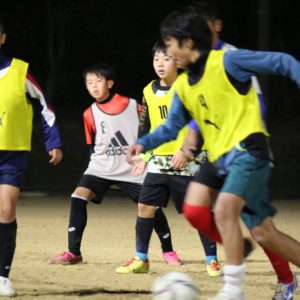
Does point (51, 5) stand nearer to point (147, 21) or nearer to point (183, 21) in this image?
point (147, 21)

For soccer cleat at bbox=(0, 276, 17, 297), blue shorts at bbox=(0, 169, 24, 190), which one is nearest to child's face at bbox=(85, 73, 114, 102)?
blue shorts at bbox=(0, 169, 24, 190)

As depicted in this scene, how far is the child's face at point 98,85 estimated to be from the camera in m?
8.30

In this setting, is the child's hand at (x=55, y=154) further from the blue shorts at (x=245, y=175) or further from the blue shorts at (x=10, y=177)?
the blue shorts at (x=245, y=175)

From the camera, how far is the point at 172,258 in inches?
314

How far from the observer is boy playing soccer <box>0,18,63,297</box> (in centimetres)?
643

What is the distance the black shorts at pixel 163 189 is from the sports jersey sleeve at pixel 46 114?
4.11ft

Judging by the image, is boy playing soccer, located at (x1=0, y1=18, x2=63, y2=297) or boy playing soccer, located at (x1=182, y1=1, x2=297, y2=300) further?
boy playing soccer, located at (x1=0, y1=18, x2=63, y2=297)

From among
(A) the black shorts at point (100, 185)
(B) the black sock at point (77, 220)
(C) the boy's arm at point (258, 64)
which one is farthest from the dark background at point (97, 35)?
(C) the boy's arm at point (258, 64)

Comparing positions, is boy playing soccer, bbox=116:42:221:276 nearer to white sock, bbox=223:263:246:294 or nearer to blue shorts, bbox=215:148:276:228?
blue shorts, bbox=215:148:276:228

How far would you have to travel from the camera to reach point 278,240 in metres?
5.84

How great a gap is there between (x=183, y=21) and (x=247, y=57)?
1.40 feet

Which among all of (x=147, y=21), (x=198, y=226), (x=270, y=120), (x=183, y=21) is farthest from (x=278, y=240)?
(x=147, y=21)

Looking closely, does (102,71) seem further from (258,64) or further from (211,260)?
(258,64)

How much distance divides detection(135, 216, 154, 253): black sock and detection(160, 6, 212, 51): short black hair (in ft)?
7.83
